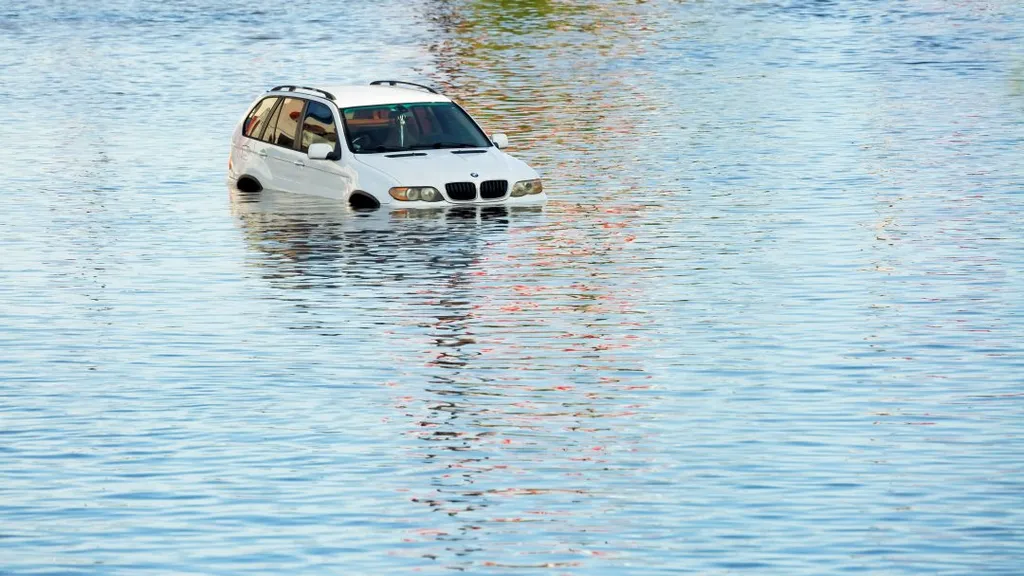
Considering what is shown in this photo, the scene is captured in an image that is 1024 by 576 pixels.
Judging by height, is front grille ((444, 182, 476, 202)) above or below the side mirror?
below

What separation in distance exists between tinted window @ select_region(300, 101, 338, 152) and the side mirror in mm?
187

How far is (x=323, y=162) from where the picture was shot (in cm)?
2786

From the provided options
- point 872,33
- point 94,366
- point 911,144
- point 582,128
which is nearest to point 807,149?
point 911,144

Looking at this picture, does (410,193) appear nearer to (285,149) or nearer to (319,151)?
(319,151)

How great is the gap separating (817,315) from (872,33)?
50.4 metres

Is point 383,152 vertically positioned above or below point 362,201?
above

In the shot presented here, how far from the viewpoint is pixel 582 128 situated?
39.2 m

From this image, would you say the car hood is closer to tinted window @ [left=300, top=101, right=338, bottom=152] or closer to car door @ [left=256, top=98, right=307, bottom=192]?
tinted window @ [left=300, top=101, right=338, bottom=152]

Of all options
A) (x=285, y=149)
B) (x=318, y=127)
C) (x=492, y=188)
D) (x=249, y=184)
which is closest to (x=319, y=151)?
(x=318, y=127)

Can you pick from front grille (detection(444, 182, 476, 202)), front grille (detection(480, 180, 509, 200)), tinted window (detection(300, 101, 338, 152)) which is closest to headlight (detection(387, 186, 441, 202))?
front grille (detection(444, 182, 476, 202))

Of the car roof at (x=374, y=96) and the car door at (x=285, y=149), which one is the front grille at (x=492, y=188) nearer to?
the car roof at (x=374, y=96)

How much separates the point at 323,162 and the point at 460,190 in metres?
1.91

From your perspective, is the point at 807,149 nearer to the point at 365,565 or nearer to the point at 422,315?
the point at 422,315

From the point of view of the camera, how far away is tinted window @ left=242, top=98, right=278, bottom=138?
2936cm
